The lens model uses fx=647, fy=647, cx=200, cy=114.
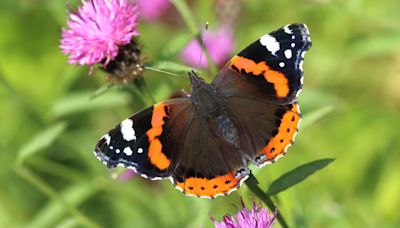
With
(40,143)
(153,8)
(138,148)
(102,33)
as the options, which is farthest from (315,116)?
(153,8)

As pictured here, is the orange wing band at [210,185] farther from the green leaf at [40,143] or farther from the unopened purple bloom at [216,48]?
the unopened purple bloom at [216,48]

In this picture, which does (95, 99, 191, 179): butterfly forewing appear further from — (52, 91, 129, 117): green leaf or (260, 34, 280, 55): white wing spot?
(52, 91, 129, 117): green leaf

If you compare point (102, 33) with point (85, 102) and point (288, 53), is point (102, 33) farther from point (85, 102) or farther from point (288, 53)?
point (85, 102)

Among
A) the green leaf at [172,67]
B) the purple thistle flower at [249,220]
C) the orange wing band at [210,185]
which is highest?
the green leaf at [172,67]

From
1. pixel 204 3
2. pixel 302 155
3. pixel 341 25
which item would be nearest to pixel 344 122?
pixel 302 155

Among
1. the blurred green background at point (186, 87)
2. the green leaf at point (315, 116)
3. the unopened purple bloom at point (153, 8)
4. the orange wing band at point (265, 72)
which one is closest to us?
the orange wing band at point (265, 72)

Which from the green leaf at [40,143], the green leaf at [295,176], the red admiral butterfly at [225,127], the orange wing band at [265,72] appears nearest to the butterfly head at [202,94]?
the red admiral butterfly at [225,127]
